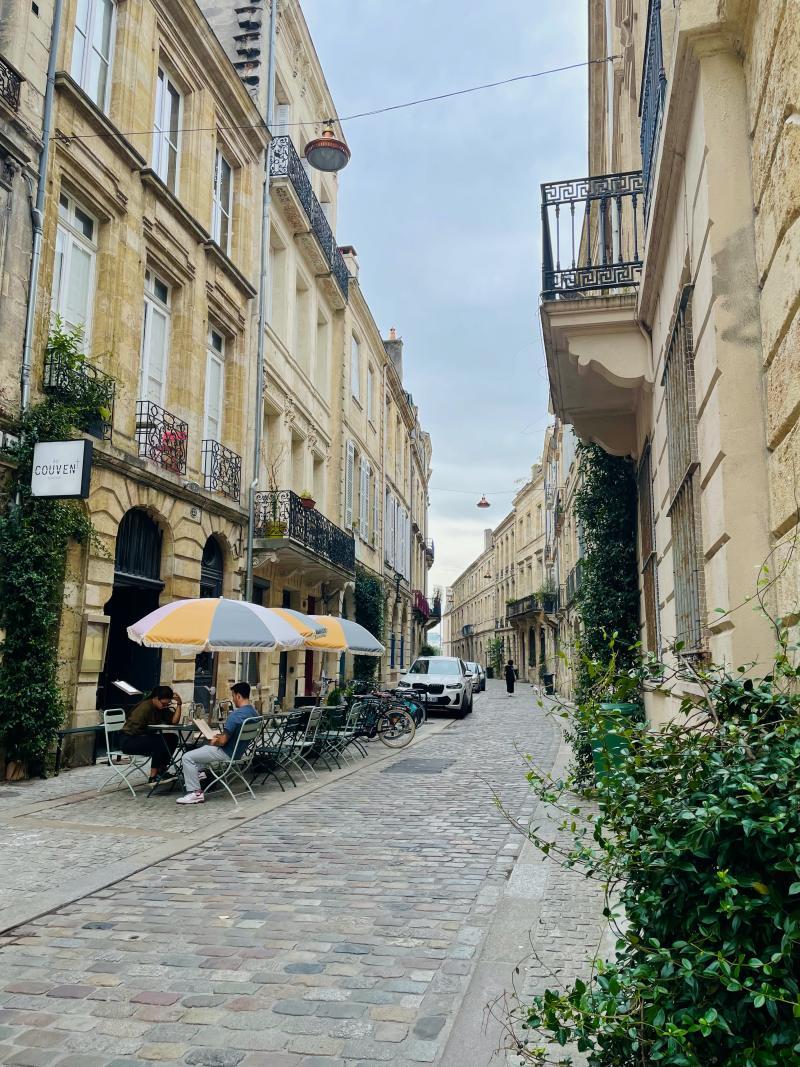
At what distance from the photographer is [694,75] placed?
491cm

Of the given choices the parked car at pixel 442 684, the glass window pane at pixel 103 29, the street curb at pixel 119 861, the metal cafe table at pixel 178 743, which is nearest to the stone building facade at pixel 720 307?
the street curb at pixel 119 861

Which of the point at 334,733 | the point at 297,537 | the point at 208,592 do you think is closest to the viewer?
the point at 334,733

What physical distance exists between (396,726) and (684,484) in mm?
10631

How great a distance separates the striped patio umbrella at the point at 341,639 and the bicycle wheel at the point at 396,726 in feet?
4.23

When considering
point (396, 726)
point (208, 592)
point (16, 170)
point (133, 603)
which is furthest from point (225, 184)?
point (396, 726)

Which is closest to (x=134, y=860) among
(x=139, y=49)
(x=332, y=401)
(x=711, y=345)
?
(x=711, y=345)

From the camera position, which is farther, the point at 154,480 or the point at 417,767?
the point at 154,480

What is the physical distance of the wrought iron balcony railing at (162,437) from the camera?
13492mm

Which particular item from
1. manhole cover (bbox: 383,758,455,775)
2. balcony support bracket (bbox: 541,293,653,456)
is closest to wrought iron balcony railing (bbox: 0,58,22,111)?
balcony support bracket (bbox: 541,293,653,456)

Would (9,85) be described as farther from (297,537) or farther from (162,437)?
(297,537)

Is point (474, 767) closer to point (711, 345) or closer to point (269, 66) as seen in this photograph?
point (711, 345)

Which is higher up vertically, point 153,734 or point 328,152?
point 328,152

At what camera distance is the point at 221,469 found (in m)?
16.4

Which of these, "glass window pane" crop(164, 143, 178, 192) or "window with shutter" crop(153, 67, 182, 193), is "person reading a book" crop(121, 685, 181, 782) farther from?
"glass window pane" crop(164, 143, 178, 192)
